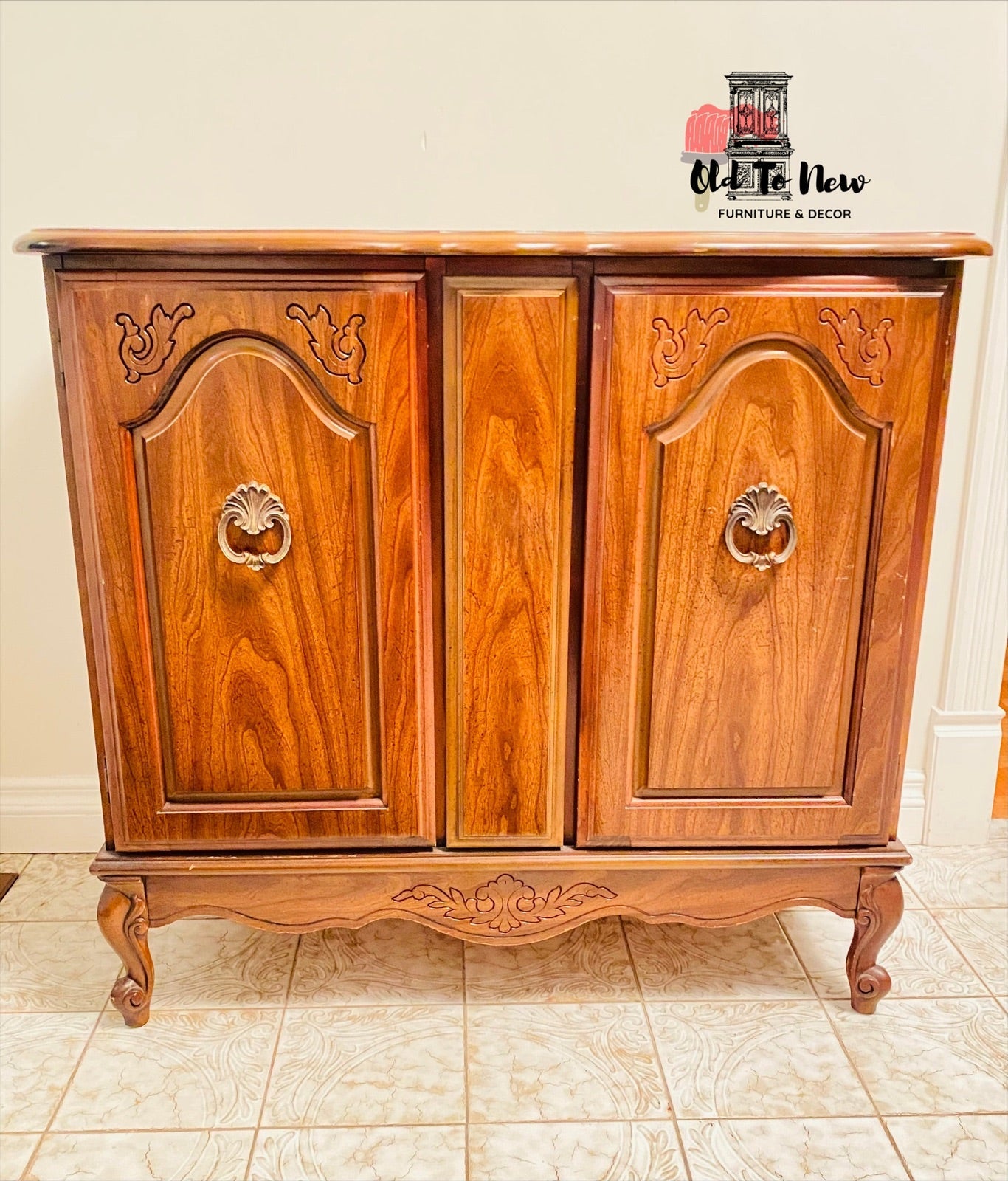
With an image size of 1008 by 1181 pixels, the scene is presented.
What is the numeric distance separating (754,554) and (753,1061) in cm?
69

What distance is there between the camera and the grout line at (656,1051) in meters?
1.20

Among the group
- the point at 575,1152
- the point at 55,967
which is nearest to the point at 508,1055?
the point at 575,1152

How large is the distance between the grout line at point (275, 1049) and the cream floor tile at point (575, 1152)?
26 centimetres

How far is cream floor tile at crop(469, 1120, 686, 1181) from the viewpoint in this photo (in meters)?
→ 1.18

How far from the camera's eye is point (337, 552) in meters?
1.26

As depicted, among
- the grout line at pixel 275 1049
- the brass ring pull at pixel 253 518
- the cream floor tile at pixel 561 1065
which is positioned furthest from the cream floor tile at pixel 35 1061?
the brass ring pull at pixel 253 518

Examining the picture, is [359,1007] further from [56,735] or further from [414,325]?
[414,325]

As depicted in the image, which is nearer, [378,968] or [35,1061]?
[35,1061]

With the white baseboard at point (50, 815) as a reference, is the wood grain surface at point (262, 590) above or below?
above

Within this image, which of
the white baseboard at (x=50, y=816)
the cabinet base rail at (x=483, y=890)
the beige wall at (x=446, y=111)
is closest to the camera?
the cabinet base rail at (x=483, y=890)

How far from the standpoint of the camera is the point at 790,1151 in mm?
1211

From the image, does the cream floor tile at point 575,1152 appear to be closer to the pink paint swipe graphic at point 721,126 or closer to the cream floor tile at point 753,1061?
the cream floor tile at point 753,1061

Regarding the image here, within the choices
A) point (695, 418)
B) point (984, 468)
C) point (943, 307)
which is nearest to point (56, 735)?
point (695, 418)

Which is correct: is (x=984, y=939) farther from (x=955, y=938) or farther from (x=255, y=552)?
(x=255, y=552)
